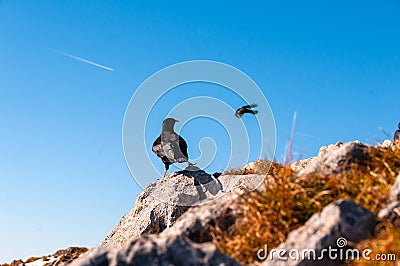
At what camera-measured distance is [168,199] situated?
47.9 ft

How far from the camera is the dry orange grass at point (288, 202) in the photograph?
6.01m

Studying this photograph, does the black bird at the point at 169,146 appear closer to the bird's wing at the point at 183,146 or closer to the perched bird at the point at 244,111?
the bird's wing at the point at 183,146

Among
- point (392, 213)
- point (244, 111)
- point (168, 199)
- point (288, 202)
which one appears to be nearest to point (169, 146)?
point (168, 199)

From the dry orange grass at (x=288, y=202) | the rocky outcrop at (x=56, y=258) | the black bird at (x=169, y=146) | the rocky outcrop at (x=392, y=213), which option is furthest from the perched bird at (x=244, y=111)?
the rocky outcrop at (x=392, y=213)

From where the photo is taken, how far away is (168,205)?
567 inches

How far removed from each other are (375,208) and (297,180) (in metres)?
1.10

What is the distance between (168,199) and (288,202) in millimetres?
8631

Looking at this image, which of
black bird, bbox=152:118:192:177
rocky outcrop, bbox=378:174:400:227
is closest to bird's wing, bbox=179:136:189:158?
black bird, bbox=152:118:192:177

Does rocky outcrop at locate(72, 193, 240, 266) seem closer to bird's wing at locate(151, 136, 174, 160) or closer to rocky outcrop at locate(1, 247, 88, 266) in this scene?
rocky outcrop at locate(1, 247, 88, 266)

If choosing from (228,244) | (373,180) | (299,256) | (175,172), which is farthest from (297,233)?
(175,172)

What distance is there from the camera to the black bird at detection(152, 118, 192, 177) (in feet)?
51.0

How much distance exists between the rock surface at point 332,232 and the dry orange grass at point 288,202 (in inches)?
25.5

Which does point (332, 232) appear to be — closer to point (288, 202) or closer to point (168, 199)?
point (288, 202)

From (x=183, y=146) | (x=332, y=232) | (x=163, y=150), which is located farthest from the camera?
(x=183, y=146)
